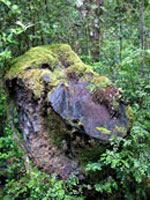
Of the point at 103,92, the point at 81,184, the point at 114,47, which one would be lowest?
the point at 81,184

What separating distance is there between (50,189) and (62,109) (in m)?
0.95

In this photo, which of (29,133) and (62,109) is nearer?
(62,109)

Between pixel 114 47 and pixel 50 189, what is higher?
pixel 114 47

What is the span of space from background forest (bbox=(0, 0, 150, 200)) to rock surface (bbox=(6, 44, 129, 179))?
197 mm

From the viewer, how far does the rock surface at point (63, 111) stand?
2.74 meters

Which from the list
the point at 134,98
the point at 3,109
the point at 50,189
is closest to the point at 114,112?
the point at 134,98

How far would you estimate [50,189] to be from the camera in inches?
95.2

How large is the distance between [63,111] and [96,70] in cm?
194

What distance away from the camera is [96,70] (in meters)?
4.45

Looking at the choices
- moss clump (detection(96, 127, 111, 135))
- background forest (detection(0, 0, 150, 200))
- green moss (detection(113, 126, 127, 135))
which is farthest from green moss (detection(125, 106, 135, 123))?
moss clump (detection(96, 127, 111, 135))

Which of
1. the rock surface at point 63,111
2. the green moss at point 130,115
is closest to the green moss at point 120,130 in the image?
the rock surface at point 63,111

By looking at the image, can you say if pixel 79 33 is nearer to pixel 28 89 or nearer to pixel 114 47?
pixel 114 47

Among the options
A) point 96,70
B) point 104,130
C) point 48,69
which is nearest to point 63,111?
point 104,130

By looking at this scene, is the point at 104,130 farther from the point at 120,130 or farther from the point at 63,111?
the point at 63,111
